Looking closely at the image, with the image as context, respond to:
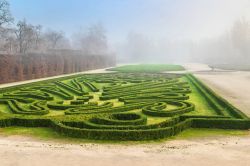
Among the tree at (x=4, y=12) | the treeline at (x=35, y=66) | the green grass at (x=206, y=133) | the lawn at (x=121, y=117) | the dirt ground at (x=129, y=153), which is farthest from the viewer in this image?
the tree at (x=4, y=12)

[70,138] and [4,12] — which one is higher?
[4,12]

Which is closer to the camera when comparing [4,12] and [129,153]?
[129,153]

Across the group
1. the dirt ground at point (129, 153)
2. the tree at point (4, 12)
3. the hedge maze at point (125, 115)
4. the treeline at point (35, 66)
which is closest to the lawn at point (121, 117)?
the hedge maze at point (125, 115)

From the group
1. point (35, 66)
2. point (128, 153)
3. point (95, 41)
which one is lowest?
point (128, 153)

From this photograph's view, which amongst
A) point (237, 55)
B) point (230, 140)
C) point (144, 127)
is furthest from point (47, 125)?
point (237, 55)

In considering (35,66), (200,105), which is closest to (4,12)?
(35,66)

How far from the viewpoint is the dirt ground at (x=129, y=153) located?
10.8 meters

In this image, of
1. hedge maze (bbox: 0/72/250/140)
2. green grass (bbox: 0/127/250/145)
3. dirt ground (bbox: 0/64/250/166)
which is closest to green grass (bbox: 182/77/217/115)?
hedge maze (bbox: 0/72/250/140)

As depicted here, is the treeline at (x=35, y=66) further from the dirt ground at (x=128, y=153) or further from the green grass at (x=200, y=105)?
the dirt ground at (x=128, y=153)

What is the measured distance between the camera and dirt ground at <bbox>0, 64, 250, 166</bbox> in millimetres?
10828

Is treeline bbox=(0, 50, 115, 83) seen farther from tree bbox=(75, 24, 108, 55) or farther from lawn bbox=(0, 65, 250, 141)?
tree bbox=(75, 24, 108, 55)

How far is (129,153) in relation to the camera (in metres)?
11.8

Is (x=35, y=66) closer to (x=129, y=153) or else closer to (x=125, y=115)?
(x=125, y=115)

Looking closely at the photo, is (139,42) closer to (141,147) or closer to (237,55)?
(237,55)
